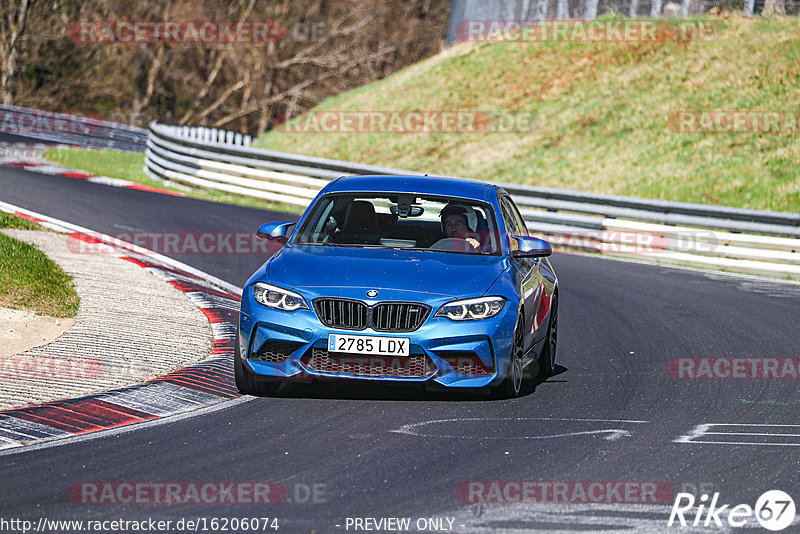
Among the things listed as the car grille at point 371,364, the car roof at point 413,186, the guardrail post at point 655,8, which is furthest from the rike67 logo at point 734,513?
the guardrail post at point 655,8

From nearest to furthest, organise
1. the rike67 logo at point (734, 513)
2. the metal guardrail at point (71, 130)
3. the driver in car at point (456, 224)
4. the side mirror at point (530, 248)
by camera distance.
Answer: the rike67 logo at point (734, 513) → the side mirror at point (530, 248) → the driver in car at point (456, 224) → the metal guardrail at point (71, 130)

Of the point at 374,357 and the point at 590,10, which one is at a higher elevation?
the point at 590,10

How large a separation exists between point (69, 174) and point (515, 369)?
18938mm

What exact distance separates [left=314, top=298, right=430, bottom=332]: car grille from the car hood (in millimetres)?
66

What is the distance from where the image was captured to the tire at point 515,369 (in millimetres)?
8297

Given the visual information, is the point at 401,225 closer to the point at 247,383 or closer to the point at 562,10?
the point at 247,383

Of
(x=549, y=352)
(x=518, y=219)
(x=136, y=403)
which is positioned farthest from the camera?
(x=518, y=219)

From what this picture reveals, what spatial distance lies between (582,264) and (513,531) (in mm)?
13047

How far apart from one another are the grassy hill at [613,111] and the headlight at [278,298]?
734 inches

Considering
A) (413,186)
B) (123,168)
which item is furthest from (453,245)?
(123,168)

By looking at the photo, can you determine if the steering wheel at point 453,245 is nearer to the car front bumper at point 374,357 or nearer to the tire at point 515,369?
the tire at point 515,369

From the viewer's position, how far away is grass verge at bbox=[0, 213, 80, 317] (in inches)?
422

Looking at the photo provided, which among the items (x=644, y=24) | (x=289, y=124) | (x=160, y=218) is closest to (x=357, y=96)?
(x=289, y=124)

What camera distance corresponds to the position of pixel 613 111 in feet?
106
